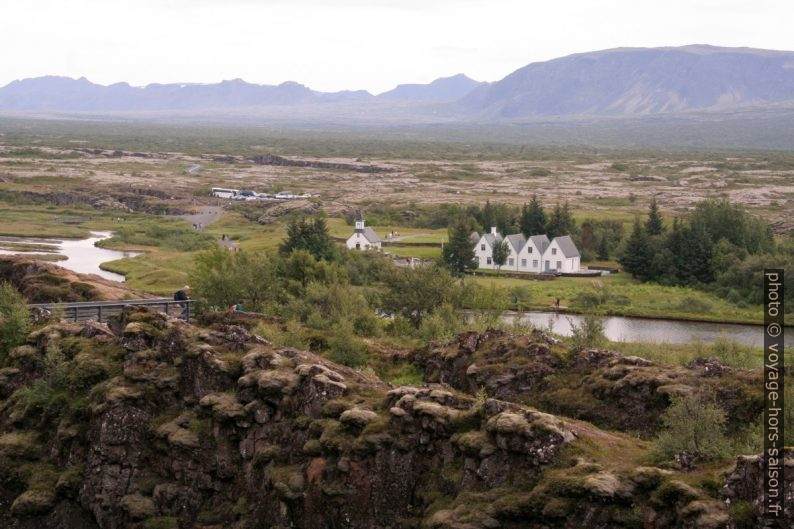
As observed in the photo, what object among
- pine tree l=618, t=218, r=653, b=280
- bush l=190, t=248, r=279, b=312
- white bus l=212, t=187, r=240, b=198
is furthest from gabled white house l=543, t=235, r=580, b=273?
white bus l=212, t=187, r=240, b=198

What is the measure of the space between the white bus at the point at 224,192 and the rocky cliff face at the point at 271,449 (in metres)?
136

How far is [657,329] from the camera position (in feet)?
267

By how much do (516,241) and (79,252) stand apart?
47.5 metres

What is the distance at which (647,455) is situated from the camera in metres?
29.1

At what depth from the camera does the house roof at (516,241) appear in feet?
366

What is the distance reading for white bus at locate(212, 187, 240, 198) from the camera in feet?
588

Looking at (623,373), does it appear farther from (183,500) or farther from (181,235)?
(181,235)

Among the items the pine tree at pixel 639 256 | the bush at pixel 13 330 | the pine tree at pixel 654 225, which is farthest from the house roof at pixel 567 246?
the bush at pixel 13 330

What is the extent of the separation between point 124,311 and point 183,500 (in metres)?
11.3

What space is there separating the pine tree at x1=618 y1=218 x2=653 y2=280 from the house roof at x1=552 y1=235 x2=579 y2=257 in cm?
538

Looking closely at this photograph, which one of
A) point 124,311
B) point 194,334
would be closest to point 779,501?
point 194,334

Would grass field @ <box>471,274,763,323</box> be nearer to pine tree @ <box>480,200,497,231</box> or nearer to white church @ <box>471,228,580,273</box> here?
white church @ <box>471,228,580,273</box>

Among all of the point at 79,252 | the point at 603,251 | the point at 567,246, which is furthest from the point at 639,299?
the point at 79,252

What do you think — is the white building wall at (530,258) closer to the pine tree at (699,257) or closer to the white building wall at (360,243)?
the pine tree at (699,257)
